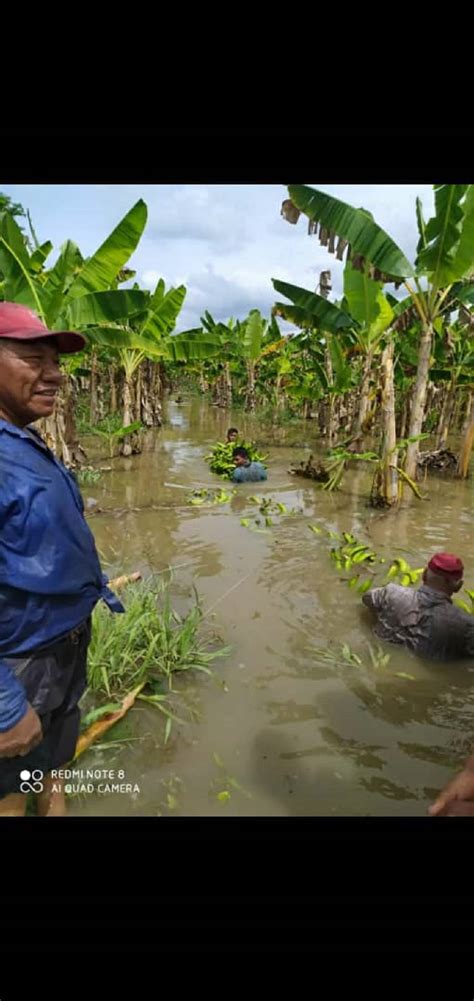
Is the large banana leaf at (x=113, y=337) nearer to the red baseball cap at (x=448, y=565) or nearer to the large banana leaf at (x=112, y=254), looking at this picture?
the large banana leaf at (x=112, y=254)

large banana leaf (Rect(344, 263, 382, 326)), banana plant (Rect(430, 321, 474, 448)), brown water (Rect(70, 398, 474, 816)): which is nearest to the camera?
brown water (Rect(70, 398, 474, 816))

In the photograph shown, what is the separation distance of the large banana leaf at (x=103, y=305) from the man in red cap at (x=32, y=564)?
4.68 metres

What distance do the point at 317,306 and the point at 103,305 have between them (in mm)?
4426

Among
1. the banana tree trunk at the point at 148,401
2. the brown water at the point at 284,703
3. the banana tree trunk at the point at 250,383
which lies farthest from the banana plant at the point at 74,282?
the banana tree trunk at the point at 250,383

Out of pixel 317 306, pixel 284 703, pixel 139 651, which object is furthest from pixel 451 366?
pixel 139 651

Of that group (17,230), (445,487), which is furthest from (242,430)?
(17,230)

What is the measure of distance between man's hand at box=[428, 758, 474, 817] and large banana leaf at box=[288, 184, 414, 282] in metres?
6.44

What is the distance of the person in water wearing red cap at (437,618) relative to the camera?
334 cm

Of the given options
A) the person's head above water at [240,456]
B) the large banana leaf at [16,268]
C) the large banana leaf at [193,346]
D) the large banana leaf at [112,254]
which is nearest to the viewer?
the large banana leaf at [16,268]

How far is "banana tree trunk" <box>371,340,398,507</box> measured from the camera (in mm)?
7285

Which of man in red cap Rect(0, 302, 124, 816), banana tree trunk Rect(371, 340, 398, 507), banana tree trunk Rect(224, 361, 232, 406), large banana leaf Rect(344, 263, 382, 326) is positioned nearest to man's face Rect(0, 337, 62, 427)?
man in red cap Rect(0, 302, 124, 816)

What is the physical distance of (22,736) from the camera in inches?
60.4

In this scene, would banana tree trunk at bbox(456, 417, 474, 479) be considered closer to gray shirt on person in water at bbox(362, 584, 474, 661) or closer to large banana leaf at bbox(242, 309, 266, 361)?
gray shirt on person in water at bbox(362, 584, 474, 661)
